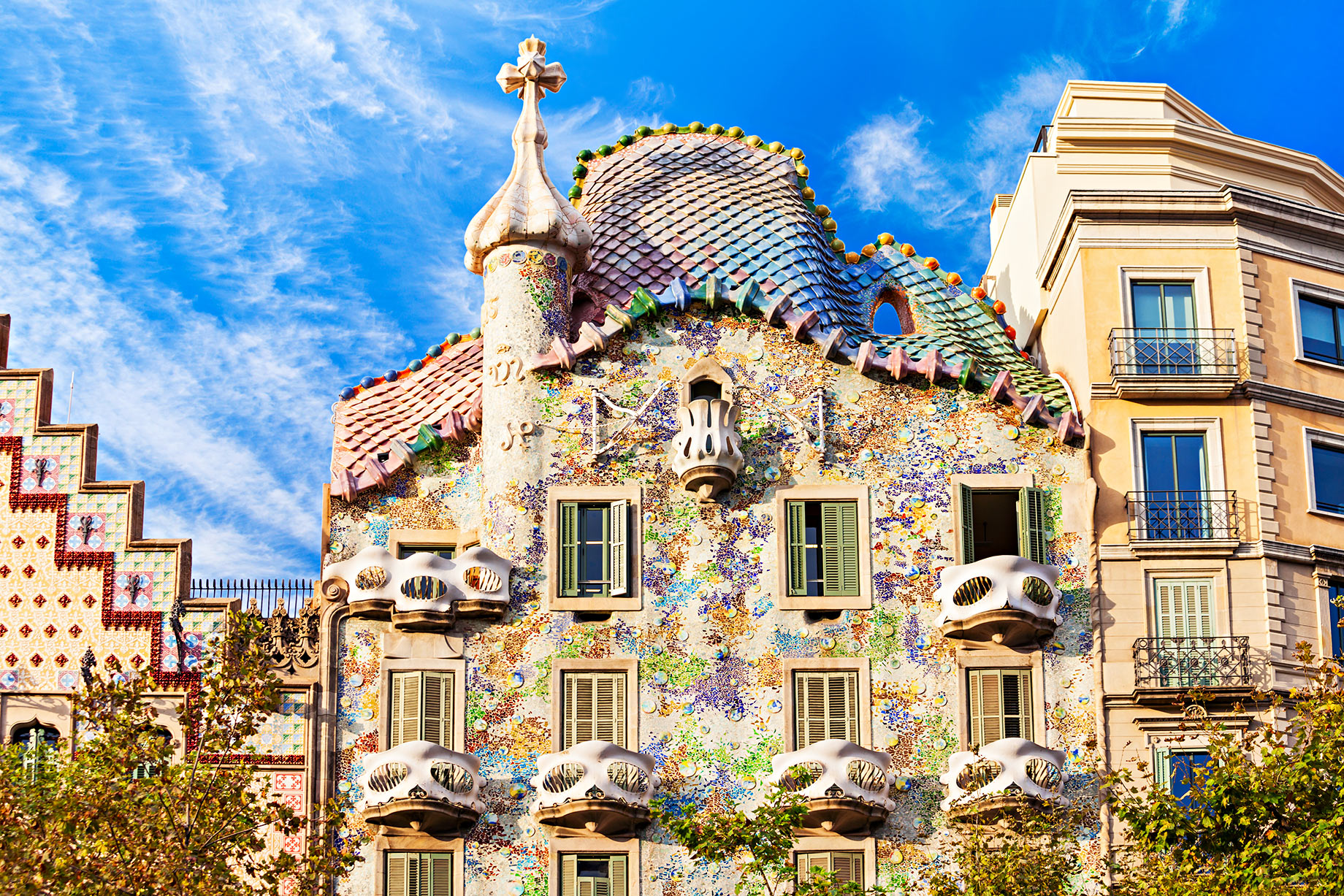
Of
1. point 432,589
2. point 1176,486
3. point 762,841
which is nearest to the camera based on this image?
point 762,841

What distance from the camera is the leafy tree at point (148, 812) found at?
28.9 meters

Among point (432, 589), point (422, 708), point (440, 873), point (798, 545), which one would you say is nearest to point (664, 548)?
point (798, 545)

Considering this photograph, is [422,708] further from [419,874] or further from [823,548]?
[823,548]

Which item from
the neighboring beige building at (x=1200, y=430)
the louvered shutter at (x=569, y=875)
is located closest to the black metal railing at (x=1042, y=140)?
the neighboring beige building at (x=1200, y=430)

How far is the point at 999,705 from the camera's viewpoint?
34969 mm

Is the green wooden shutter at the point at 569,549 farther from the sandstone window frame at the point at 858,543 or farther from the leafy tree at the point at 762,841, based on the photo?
the leafy tree at the point at 762,841

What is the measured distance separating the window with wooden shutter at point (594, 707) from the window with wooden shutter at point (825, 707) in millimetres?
2709

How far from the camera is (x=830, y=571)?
3575 cm

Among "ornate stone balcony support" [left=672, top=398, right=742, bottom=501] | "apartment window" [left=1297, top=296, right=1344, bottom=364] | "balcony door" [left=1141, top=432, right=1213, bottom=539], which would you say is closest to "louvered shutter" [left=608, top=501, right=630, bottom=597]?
"ornate stone balcony support" [left=672, top=398, right=742, bottom=501]

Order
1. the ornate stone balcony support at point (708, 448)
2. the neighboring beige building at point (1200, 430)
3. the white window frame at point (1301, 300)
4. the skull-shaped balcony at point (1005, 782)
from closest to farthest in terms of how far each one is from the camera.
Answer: the skull-shaped balcony at point (1005, 782)
the neighboring beige building at point (1200, 430)
the ornate stone balcony support at point (708, 448)
the white window frame at point (1301, 300)

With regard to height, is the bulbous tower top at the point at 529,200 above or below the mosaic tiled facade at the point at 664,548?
above

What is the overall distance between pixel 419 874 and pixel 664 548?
634cm

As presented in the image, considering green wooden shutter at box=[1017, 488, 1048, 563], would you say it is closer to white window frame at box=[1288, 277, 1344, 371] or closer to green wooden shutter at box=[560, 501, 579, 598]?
white window frame at box=[1288, 277, 1344, 371]

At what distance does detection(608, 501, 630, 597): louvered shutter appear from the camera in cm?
3562
